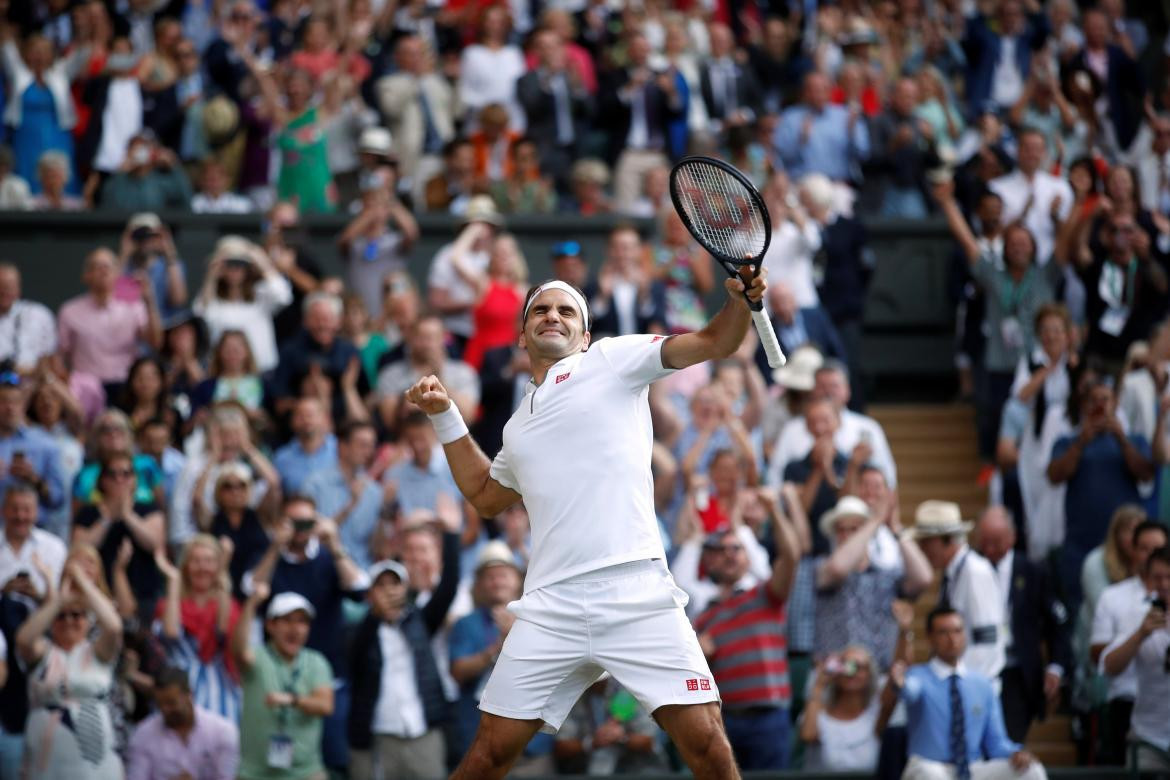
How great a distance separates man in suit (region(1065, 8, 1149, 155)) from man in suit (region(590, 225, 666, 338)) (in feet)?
17.2

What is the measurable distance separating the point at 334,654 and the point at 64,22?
28.9ft

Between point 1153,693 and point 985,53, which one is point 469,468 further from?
point 985,53

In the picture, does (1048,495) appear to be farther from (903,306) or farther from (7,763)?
(7,763)

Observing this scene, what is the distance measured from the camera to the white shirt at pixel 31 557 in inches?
459

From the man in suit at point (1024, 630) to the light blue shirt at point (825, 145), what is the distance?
513 cm

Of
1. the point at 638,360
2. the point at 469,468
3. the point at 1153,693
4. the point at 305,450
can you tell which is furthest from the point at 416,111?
the point at 638,360

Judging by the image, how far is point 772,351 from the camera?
670cm

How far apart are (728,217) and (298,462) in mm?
6603

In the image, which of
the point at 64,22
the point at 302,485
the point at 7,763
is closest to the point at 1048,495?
the point at 302,485

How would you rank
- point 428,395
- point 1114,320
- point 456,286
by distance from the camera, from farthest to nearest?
point 456,286 < point 1114,320 < point 428,395

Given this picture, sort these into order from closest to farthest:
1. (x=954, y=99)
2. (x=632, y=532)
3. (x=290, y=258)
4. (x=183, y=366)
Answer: (x=632, y=532), (x=183, y=366), (x=290, y=258), (x=954, y=99)

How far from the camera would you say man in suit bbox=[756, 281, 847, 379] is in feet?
47.7

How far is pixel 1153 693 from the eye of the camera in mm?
11359

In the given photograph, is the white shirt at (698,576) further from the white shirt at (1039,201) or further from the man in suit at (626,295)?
the white shirt at (1039,201)
